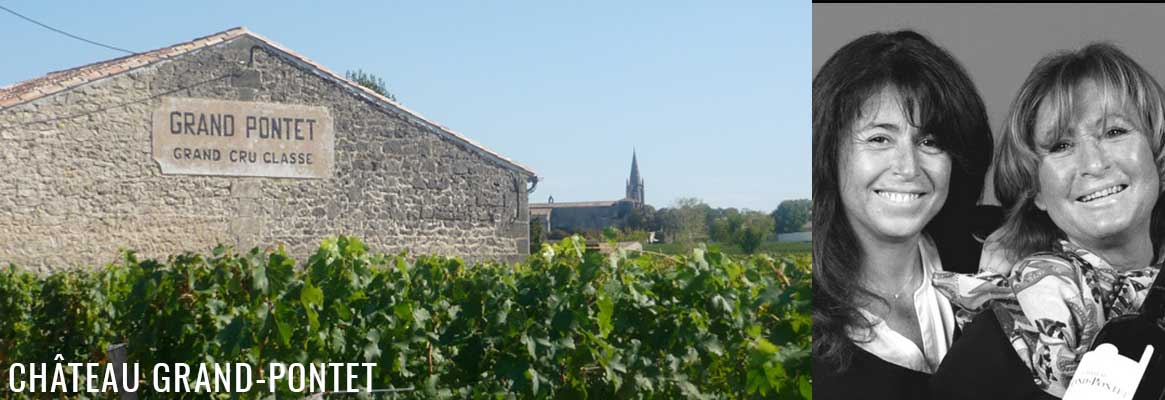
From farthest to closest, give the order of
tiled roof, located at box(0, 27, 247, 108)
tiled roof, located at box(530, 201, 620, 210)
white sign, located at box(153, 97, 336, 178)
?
tiled roof, located at box(530, 201, 620, 210) < white sign, located at box(153, 97, 336, 178) < tiled roof, located at box(0, 27, 247, 108)

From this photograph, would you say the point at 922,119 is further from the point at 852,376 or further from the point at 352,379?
the point at 352,379

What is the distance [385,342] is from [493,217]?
10106 mm

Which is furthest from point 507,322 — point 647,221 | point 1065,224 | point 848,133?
point 647,221

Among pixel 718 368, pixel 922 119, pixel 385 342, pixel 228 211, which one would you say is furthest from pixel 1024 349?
pixel 228 211

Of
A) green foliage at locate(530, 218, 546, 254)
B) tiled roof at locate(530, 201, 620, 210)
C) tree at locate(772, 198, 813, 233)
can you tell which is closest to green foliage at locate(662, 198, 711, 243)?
green foliage at locate(530, 218, 546, 254)

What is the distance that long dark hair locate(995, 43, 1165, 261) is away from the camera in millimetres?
2709

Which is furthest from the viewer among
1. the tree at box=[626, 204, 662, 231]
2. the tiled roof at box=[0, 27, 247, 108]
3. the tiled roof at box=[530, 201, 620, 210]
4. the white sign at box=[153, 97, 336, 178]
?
the tiled roof at box=[530, 201, 620, 210]

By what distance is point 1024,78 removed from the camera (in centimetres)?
273

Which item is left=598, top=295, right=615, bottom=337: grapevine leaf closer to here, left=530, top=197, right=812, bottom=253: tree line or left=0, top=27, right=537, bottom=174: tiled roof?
left=530, top=197, right=812, bottom=253: tree line

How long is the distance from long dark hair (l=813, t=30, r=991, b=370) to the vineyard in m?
0.28

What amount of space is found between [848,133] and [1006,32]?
17.1 inches

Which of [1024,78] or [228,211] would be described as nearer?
[1024,78]

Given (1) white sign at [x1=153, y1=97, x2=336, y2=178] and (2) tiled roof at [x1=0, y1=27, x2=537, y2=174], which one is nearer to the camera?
(2) tiled roof at [x1=0, y1=27, x2=537, y2=174]

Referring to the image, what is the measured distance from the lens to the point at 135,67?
1145cm
